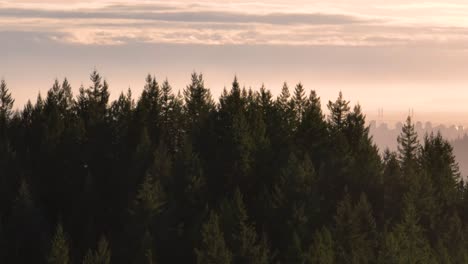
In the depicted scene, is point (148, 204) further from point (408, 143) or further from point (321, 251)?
point (408, 143)

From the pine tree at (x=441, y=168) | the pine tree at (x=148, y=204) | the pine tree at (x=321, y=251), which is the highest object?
the pine tree at (x=441, y=168)

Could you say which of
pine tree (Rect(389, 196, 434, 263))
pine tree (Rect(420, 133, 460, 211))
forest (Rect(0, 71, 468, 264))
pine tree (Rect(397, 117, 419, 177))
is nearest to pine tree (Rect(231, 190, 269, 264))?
forest (Rect(0, 71, 468, 264))

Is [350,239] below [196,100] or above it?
below

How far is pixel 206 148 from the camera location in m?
121

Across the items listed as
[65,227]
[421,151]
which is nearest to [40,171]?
[65,227]

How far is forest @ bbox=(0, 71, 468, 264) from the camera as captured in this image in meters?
91.5

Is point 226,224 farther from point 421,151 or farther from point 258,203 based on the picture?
point 421,151

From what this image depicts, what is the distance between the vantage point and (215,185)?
112 metres

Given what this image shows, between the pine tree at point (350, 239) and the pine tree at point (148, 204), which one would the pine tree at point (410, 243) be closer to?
the pine tree at point (350, 239)

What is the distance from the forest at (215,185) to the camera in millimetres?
91500

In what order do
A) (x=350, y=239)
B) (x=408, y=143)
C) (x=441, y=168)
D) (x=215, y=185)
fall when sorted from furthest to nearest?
(x=408, y=143), (x=441, y=168), (x=215, y=185), (x=350, y=239)

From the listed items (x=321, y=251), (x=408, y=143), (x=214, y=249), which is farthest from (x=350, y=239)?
(x=408, y=143)

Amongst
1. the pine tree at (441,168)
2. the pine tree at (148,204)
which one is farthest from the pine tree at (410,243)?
the pine tree at (441,168)

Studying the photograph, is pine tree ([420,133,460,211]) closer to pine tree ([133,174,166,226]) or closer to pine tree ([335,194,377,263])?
pine tree ([335,194,377,263])
